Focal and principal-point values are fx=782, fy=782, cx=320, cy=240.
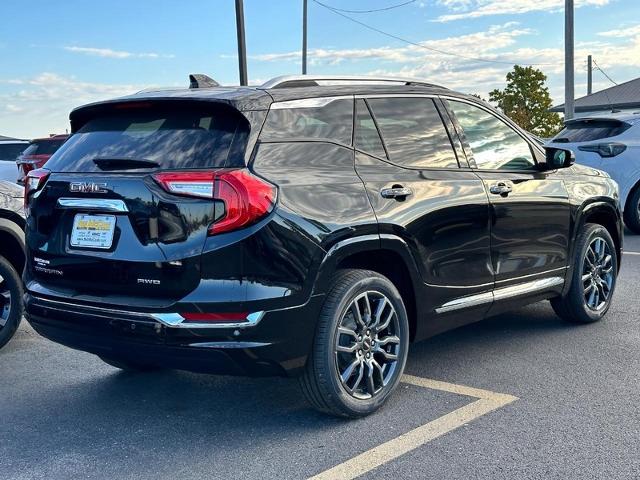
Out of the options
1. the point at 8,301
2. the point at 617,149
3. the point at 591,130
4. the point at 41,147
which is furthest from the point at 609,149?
the point at 41,147

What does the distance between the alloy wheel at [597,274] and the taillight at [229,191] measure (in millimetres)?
3233

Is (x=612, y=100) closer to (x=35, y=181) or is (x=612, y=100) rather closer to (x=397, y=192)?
(x=397, y=192)

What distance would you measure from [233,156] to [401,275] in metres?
1.29

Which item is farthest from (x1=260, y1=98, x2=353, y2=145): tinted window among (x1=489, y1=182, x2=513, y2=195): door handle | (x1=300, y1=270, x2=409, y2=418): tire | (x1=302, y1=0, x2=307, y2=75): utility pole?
(x1=302, y1=0, x2=307, y2=75): utility pole

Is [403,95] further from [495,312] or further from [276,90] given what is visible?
[495,312]

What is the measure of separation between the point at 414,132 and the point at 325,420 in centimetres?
177

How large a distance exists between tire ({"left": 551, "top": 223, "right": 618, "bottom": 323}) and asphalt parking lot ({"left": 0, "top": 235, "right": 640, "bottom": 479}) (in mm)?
320

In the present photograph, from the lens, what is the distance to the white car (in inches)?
437

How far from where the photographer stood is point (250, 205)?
11.8ft

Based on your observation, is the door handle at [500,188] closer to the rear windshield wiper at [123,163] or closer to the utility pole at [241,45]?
the rear windshield wiper at [123,163]

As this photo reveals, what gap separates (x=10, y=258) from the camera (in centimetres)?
595

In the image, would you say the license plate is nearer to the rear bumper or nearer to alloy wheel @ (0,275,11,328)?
the rear bumper

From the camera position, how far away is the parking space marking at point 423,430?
138 inches

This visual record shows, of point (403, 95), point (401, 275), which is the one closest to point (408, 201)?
point (401, 275)
